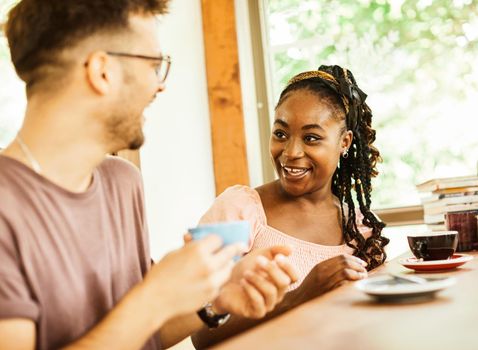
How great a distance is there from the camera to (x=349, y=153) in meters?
2.59

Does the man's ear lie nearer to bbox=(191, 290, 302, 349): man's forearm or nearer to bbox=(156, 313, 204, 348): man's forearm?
bbox=(156, 313, 204, 348): man's forearm

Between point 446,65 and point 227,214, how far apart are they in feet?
6.43

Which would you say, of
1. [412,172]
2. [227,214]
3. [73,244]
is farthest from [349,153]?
[73,244]

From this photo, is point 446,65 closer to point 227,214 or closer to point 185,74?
point 185,74

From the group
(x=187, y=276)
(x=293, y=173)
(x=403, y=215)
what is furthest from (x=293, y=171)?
(x=403, y=215)

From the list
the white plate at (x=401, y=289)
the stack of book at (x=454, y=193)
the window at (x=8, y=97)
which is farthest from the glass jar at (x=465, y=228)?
the window at (x=8, y=97)

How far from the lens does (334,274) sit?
1.61 m

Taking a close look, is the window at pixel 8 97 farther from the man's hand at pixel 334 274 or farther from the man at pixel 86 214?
the man's hand at pixel 334 274

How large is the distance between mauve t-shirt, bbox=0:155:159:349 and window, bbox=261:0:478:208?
2.50 metres

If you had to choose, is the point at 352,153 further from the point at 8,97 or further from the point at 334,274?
the point at 8,97

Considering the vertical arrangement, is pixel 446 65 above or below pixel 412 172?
above

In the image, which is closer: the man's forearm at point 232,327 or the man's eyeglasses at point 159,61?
the man's eyeglasses at point 159,61

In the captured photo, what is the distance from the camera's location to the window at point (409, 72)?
3537 millimetres

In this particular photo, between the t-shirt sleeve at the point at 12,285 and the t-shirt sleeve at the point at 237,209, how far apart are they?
104 centimetres
